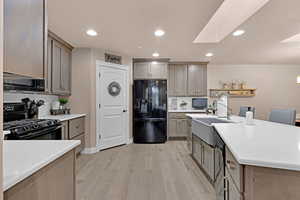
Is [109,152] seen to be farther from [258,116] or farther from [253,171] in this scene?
[258,116]

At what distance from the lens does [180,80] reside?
577 cm

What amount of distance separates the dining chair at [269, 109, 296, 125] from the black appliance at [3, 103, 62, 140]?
358 centimetres

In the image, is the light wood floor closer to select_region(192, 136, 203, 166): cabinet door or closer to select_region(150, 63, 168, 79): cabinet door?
select_region(192, 136, 203, 166): cabinet door

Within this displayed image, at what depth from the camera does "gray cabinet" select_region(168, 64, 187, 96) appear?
575 centimetres

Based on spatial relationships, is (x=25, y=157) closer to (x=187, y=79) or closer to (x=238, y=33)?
(x=238, y=33)

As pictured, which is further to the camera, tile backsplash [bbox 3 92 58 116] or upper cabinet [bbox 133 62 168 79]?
upper cabinet [bbox 133 62 168 79]

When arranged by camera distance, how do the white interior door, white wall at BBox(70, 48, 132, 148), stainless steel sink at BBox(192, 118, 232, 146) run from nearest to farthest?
1. stainless steel sink at BBox(192, 118, 232, 146)
2. white wall at BBox(70, 48, 132, 148)
3. the white interior door

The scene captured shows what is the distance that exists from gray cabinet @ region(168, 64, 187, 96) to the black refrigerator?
793 millimetres

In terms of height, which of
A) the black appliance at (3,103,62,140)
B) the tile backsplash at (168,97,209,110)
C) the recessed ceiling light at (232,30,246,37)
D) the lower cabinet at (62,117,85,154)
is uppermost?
the recessed ceiling light at (232,30,246,37)

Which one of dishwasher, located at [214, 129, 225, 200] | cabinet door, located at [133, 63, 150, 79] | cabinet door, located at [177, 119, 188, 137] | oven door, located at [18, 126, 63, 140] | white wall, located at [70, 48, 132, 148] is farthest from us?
cabinet door, located at [177, 119, 188, 137]

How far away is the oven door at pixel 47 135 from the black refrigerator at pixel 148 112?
90.9 inches

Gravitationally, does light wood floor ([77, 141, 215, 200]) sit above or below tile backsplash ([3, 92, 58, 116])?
below

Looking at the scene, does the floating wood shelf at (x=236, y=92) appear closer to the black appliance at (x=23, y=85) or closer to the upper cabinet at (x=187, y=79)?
the upper cabinet at (x=187, y=79)

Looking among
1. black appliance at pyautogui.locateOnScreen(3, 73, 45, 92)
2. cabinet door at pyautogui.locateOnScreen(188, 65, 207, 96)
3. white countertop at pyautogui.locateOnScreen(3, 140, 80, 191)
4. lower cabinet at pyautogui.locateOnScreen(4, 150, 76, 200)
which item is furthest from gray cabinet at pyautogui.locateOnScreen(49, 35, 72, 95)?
cabinet door at pyautogui.locateOnScreen(188, 65, 207, 96)
